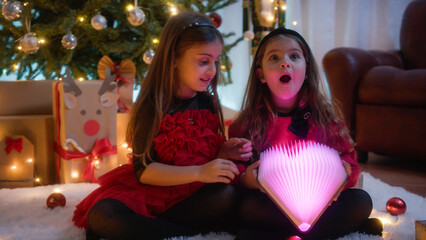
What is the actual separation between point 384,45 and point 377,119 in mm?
1315

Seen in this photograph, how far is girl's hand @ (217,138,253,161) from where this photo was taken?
3.26 feet

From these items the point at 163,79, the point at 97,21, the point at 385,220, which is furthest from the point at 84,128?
the point at 385,220

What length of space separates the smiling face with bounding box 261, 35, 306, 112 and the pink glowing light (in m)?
0.25

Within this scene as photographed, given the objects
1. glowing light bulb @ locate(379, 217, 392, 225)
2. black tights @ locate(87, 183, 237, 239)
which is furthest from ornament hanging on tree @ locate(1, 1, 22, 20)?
glowing light bulb @ locate(379, 217, 392, 225)

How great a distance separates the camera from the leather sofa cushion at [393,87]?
175 cm

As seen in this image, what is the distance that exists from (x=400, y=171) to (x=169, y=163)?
1.32 meters

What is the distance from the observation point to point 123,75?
1.83m

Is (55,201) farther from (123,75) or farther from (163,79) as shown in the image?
(123,75)

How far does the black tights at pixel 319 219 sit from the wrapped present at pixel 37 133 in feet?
3.22

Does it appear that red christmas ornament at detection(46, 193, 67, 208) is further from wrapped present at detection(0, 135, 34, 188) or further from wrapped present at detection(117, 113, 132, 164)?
wrapped present at detection(117, 113, 132, 164)

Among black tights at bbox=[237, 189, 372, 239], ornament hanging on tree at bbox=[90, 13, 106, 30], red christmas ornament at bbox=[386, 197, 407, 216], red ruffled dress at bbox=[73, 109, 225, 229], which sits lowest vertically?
red christmas ornament at bbox=[386, 197, 407, 216]

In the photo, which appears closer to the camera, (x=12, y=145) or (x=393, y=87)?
(x=12, y=145)

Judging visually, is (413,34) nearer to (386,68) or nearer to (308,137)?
(386,68)

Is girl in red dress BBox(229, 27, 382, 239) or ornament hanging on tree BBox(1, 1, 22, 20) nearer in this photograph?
girl in red dress BBox(229, 27, 382, 239)
